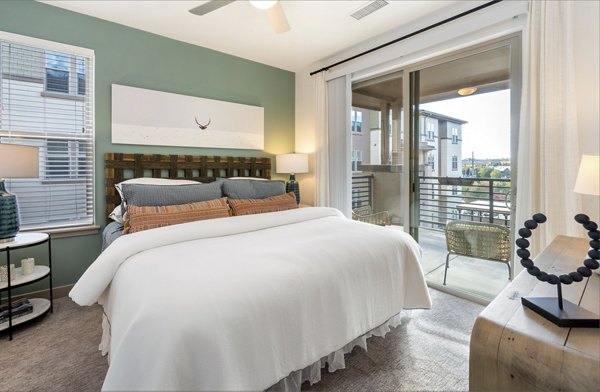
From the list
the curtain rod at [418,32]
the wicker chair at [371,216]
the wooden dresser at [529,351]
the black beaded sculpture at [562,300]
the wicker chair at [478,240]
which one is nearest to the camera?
the wooden dresser at [529,351]

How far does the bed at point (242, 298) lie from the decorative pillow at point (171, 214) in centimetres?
34

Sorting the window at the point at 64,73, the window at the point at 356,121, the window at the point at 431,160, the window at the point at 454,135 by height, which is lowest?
the window at the point at 431,160

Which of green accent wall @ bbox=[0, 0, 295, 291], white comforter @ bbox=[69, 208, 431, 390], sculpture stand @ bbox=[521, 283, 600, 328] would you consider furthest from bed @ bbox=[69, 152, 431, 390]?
green accent wall @ bbox=[0, 0, 295, 291]

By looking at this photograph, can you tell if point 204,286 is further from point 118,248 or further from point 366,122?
point 366,122

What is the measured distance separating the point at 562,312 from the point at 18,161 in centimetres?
304

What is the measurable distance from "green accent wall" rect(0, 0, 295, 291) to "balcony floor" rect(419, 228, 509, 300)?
2.44 meters

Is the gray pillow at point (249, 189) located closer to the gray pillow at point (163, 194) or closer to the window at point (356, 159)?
the gray pillow at point (163, 194)

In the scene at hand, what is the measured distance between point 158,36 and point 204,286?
3.09 meters

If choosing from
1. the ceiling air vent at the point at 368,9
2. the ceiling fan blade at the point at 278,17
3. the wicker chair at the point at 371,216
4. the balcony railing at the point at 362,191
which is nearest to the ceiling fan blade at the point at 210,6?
the ceiling fan blade at the point at 278,17

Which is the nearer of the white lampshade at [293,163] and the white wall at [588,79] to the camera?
the white wall at [588,79]

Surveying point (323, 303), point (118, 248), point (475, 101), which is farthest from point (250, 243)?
point (475, 101)

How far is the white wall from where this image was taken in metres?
1.92

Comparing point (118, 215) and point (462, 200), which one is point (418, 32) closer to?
point (462, 200)

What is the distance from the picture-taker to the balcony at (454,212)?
2643 mm
